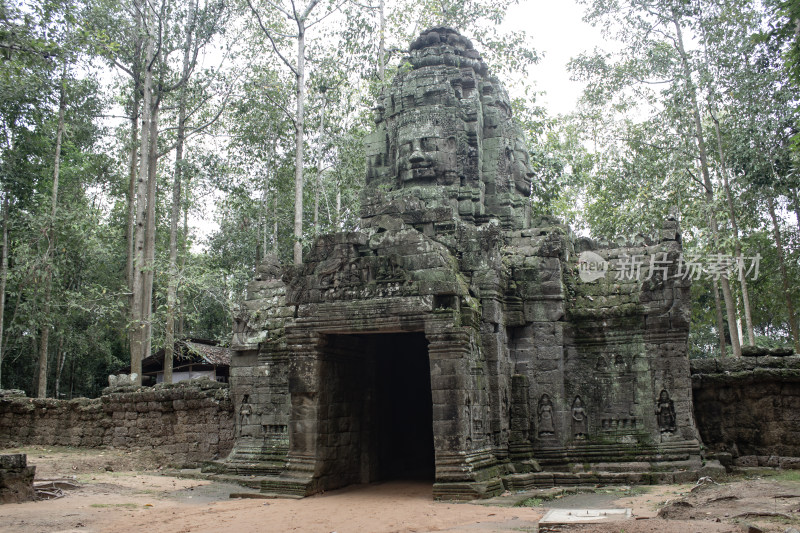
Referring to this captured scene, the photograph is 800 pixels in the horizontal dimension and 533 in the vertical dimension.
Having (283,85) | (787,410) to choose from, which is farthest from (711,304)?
(283,85)

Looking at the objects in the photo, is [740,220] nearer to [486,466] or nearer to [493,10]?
[493,10]

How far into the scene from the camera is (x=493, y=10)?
24578mm

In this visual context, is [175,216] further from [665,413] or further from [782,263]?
[782,263]

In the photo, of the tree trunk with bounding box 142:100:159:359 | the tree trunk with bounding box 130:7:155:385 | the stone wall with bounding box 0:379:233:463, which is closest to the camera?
the stone wall with bounding box 0:379:233:463

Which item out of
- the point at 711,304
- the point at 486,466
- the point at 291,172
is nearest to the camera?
the point at 486,466

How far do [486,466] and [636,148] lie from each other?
52.8 ft

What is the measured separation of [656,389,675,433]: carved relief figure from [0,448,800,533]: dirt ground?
3.71 ft

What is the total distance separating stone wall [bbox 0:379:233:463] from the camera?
1347 centimetres

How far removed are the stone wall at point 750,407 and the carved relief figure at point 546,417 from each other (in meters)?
2.93

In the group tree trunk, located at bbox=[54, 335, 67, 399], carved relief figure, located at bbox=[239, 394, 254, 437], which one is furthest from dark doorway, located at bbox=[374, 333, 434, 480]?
Answer: tree trunk, located at bbox=[54, 335, 67, 399]

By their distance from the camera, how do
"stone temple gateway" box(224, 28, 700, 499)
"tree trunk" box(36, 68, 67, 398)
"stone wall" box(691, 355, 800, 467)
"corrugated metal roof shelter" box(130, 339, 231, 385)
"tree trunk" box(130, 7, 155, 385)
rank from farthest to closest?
"corrugated metal roof shelter" box(130, 339, 231, 385) < "tree trunk" box(36, 68, 67, 398) < "tree trunk" box(130, 7, 155, 385) < "stone wall" box(691, 355, 800, 467) < "stone temple gateway" box(224, 28, 700, 499)

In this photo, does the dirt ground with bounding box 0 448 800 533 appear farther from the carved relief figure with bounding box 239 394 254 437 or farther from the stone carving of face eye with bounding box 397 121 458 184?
the stone carving of face eye with bounding box 397 121 458 184

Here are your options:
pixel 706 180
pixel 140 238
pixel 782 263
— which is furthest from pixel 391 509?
pixel 782 263

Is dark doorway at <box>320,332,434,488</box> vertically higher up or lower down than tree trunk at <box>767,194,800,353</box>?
lower down
